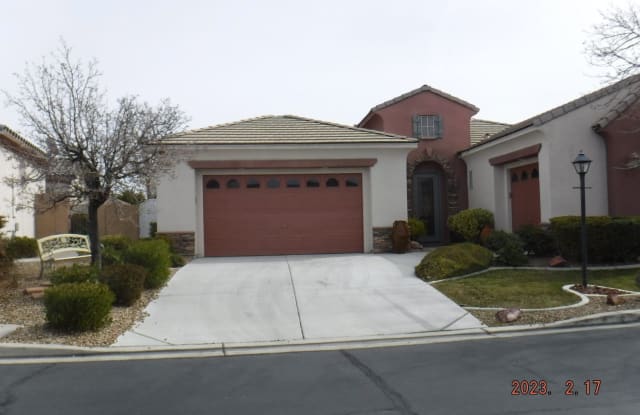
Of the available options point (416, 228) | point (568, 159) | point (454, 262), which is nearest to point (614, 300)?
point (454, 262)

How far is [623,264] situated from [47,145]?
12800mm

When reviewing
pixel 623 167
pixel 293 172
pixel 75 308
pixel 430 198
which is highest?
pixel 293 172

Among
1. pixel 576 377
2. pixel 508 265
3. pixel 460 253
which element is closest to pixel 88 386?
pixel 576 377

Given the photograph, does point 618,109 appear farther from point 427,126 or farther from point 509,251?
point 427,126

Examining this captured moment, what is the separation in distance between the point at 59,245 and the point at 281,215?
18.8 feet

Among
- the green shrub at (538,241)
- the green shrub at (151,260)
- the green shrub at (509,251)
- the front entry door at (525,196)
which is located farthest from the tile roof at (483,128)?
the green shrub at (151,260)

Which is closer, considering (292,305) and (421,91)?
(292,305)

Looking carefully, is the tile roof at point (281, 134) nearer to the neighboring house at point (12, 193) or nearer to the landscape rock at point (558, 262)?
the neighboring house at point (12, 193)

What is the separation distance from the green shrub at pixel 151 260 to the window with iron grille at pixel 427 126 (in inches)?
441

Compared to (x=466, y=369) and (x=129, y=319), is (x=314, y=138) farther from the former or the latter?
(x=466, y=369)

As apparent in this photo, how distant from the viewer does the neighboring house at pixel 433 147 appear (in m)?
18.6

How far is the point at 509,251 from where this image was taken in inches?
495

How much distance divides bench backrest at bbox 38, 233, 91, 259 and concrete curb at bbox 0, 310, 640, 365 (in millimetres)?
4741

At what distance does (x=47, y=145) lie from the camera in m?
9.95
